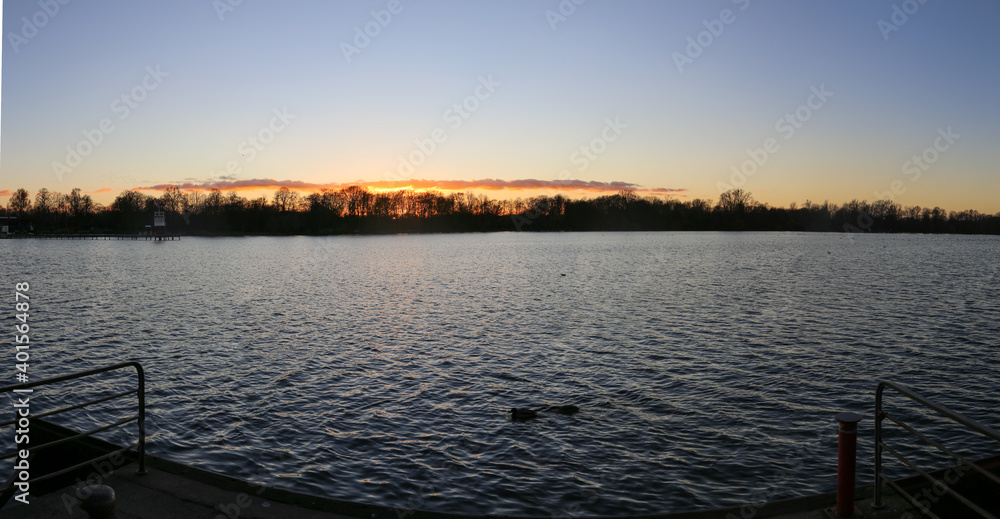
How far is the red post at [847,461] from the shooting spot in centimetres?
670

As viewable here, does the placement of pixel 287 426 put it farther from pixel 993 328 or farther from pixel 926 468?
pixel 993 328

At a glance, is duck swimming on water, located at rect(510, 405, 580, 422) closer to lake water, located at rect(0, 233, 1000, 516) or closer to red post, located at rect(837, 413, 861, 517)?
lake water, located at rect(0, 233, 1000, 516)

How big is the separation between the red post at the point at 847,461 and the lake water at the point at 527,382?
9.10ft

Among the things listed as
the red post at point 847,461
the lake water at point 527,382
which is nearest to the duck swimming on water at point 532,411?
the lake water at point 527,382

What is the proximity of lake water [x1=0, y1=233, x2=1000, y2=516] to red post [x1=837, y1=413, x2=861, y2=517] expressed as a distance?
277cm

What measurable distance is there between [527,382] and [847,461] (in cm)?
1187

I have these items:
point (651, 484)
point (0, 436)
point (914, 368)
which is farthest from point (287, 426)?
point (914, 368)

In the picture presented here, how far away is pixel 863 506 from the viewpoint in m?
7.29

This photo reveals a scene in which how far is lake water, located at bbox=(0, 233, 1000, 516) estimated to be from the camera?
11195 millimetres

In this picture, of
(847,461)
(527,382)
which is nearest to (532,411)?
(527,382)

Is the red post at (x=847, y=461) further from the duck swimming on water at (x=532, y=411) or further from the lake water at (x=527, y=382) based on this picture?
the duck swimming on water at (x=532, y=411)

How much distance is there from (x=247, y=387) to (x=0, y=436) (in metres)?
5.65

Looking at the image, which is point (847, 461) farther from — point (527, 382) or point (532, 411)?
point (527, 382)

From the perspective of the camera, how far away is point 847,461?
22.5 feet
